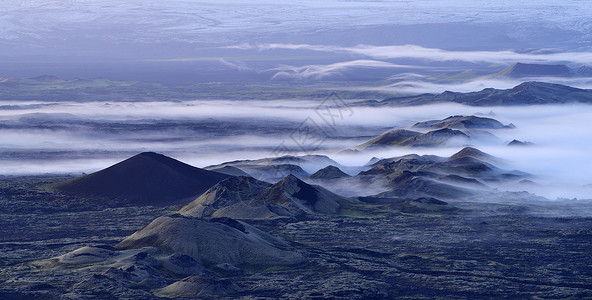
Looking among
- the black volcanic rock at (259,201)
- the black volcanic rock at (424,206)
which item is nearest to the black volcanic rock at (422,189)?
the black volcanic rock at (424,206)

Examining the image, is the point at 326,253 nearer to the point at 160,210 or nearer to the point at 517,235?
the point at 517,235

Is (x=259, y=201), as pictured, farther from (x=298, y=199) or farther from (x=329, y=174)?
(x=329, y=174)

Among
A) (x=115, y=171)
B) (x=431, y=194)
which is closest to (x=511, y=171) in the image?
(x=431, y=194)

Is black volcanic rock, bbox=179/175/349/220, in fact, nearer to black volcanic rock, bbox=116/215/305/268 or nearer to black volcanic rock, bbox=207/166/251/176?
black volcanic rock, bbox=116/215/305/268

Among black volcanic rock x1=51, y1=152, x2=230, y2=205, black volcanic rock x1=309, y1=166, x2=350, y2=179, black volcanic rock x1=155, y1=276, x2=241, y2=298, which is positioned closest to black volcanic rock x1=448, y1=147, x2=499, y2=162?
black volcanic rock x1=309, y1=166, x2=350, y2=179

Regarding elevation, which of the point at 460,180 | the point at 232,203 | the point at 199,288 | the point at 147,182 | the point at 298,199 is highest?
the point at 199,288

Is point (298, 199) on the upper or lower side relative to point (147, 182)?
lower

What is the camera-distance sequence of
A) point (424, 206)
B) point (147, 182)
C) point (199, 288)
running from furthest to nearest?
point (147, 182), point (424, 206), point (199, 288)

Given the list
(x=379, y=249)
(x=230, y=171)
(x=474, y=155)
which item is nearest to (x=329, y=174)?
(x=230, y=171)
